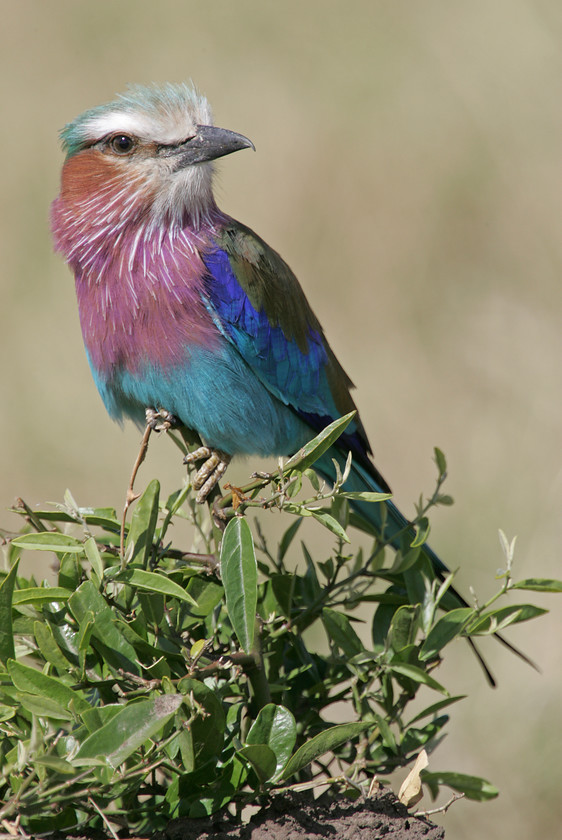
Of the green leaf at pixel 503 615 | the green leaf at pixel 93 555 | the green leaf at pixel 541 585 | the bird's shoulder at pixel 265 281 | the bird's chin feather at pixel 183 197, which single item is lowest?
the green leaf at pixel 503 615

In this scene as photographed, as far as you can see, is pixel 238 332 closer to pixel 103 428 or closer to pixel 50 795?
pixel 50 795

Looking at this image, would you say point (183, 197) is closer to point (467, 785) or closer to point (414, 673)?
point (414, 673)

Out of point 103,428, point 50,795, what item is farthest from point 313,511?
point 103,428

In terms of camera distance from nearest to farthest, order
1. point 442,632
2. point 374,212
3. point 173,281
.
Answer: point 442,632 < point 173,281 < point 374,212

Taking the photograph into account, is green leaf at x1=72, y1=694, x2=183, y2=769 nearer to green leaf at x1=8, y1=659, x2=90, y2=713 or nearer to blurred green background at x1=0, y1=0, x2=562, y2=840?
green leaf at x1=8, y1=659, x2=90, y2=713

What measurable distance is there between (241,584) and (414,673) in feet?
1.55

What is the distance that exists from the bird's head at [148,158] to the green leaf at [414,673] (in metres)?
1.47

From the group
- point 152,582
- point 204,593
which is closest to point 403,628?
point 204,593

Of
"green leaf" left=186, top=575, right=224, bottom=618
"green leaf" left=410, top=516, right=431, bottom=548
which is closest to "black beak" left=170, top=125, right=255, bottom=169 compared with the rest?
"green leaf" left=410, top=516, right=431, bottom=548

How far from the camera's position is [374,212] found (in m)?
6.35

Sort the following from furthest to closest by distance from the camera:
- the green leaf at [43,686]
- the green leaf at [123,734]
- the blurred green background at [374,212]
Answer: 1. the blurred green background at [374,212]
2. the green leaf at [43,686]
3. the green leaf at [123,734]

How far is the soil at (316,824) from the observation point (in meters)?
1.76

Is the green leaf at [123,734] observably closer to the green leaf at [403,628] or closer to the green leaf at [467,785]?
the green leaf at [403,628]

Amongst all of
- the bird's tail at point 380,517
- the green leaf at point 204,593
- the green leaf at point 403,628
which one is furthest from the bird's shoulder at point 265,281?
the green leaf at point 403,628
